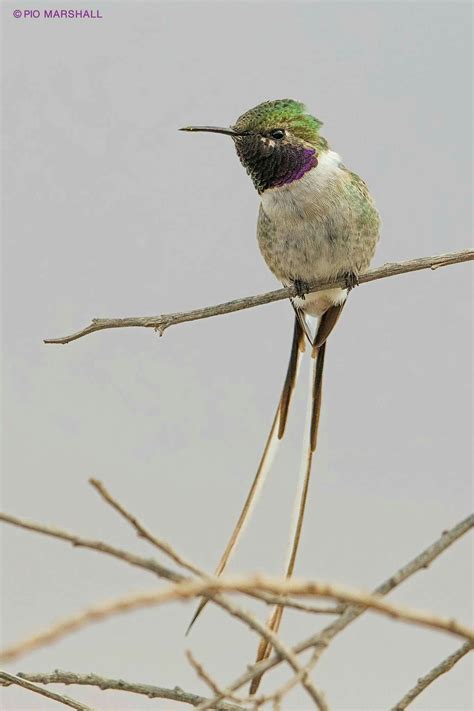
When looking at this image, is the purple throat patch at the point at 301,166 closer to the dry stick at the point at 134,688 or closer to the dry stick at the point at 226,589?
the dry stick at the point at 134,688

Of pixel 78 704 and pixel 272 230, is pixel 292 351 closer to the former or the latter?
pixel 272 230

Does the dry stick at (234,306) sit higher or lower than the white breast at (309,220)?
lower

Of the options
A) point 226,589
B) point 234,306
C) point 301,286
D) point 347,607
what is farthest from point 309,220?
point 226,589

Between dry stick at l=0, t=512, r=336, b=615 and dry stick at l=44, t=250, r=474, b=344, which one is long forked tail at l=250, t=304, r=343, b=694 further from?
dry stick at l=0, t=512, r=336, b=615

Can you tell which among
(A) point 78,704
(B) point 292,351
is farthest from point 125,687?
(B) point 292,351

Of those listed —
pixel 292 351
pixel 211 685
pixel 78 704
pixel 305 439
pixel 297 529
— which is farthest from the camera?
pixel 292 351

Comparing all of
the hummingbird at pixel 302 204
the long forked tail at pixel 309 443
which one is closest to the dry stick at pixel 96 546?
the long forked tail at pixel 309 443
